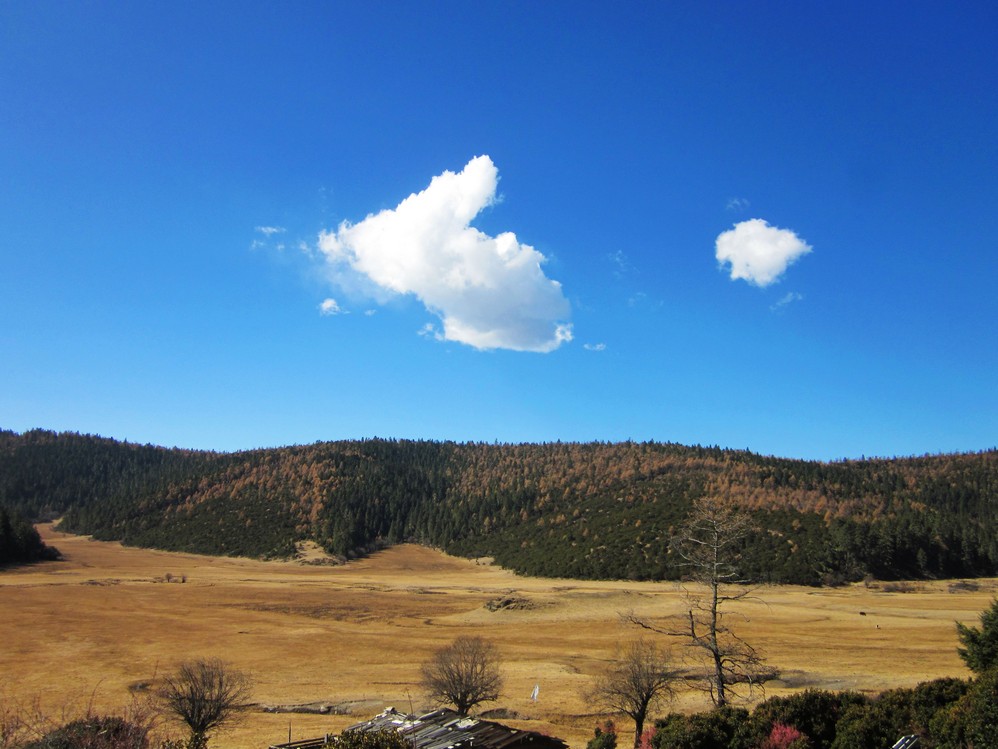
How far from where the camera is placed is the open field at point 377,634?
35719 millimetres

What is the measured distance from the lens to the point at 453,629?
64125mm

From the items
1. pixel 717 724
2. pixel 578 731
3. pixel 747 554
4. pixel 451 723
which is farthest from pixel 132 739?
pixel 747 554

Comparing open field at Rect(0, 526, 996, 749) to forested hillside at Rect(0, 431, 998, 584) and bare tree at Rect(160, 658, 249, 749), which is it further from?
forested hillside at Rect(0, 431, 998, 584)

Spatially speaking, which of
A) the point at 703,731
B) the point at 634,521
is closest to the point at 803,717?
the point at 703,731

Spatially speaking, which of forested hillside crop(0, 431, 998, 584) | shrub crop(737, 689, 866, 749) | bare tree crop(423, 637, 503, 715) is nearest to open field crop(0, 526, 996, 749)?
bare tree crop(423, 637, 503, 715)

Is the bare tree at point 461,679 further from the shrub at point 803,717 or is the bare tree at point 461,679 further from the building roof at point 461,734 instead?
the shrub at point 803,717

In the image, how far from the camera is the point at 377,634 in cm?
6016

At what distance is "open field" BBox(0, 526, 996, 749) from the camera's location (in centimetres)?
3572

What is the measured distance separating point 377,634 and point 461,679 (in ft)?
112

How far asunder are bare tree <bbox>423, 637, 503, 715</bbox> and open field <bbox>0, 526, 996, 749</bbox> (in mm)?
2080

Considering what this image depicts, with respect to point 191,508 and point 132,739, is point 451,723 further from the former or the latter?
point 191,508

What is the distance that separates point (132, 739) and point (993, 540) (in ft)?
476

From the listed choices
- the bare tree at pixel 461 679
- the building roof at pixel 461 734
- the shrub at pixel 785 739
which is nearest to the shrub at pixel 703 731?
the shrub at pixel 785 739

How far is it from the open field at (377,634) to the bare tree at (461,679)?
2.08 metres
